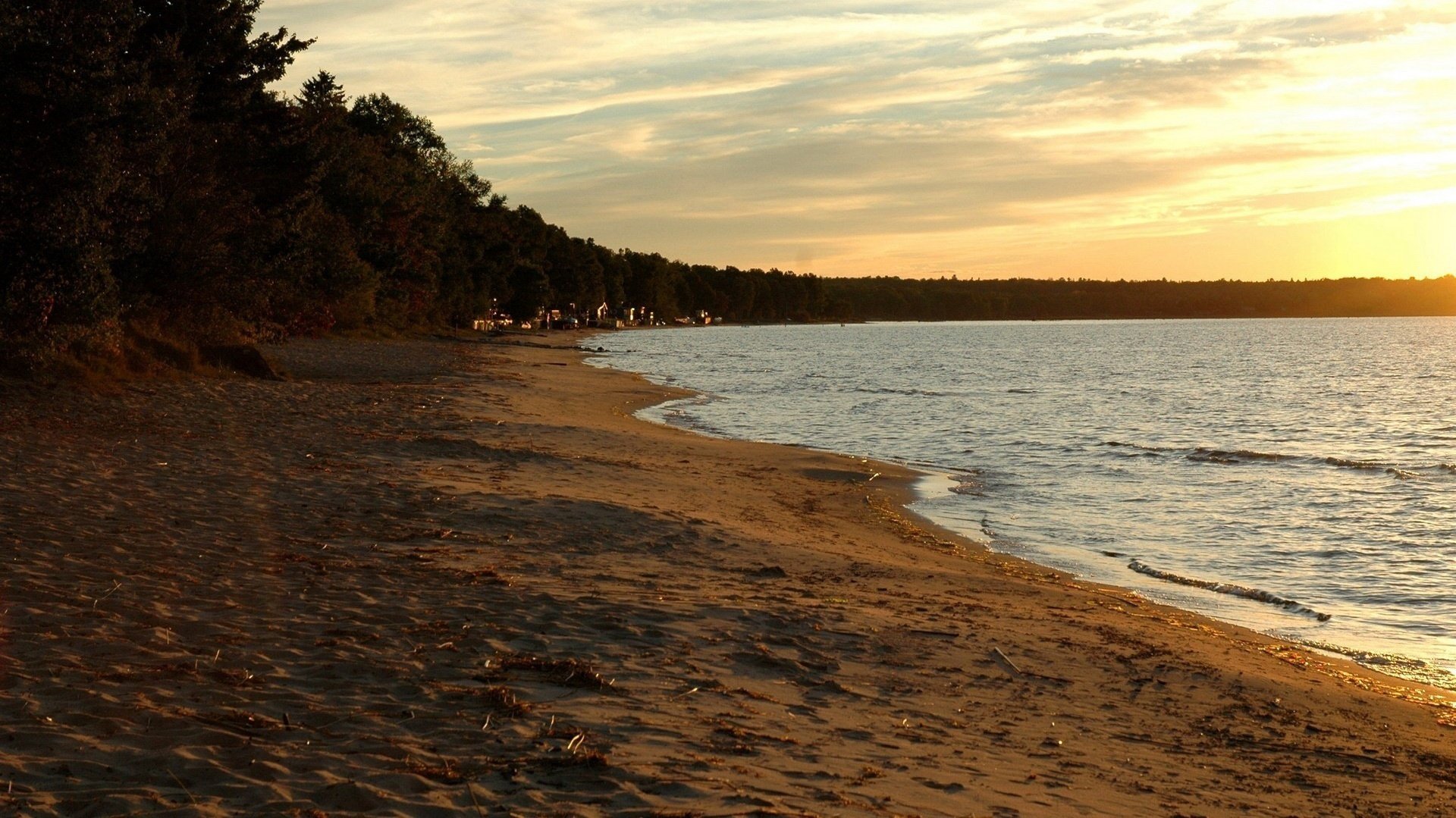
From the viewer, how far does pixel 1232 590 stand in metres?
15.6

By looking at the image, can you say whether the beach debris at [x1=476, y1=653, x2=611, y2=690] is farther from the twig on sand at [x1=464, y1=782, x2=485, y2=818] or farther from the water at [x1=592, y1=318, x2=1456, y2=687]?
the water at [x1=592, y1=318, x2=1456, y2=687]

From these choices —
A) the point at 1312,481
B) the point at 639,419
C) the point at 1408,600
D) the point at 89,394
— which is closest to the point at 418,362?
the point at 639,419

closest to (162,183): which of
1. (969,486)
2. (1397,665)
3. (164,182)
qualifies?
(164,182)

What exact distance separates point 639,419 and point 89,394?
630 inches

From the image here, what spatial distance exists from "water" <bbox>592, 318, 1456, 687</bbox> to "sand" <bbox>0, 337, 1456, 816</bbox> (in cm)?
234

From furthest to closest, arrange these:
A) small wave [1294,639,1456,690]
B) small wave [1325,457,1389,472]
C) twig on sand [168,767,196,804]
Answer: small wave [1325,457,1389,472], small wave [1294,639,1456,690], twig on sand [168,767,196,804]

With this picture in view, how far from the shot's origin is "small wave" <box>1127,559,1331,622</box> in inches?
576

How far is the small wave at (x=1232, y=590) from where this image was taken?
48.0ft

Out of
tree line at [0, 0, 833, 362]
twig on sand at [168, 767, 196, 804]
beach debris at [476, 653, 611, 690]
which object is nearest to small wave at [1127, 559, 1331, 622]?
beach debris at [476, 653, 611, 690]

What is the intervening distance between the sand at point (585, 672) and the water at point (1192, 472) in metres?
2.34

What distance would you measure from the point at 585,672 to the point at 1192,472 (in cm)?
2504

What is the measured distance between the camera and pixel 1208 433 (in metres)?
40.9

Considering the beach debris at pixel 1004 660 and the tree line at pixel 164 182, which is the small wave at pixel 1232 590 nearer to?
the beach debris at pixel 1004 660

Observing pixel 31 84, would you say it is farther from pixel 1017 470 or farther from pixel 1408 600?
pixel 1408 600
